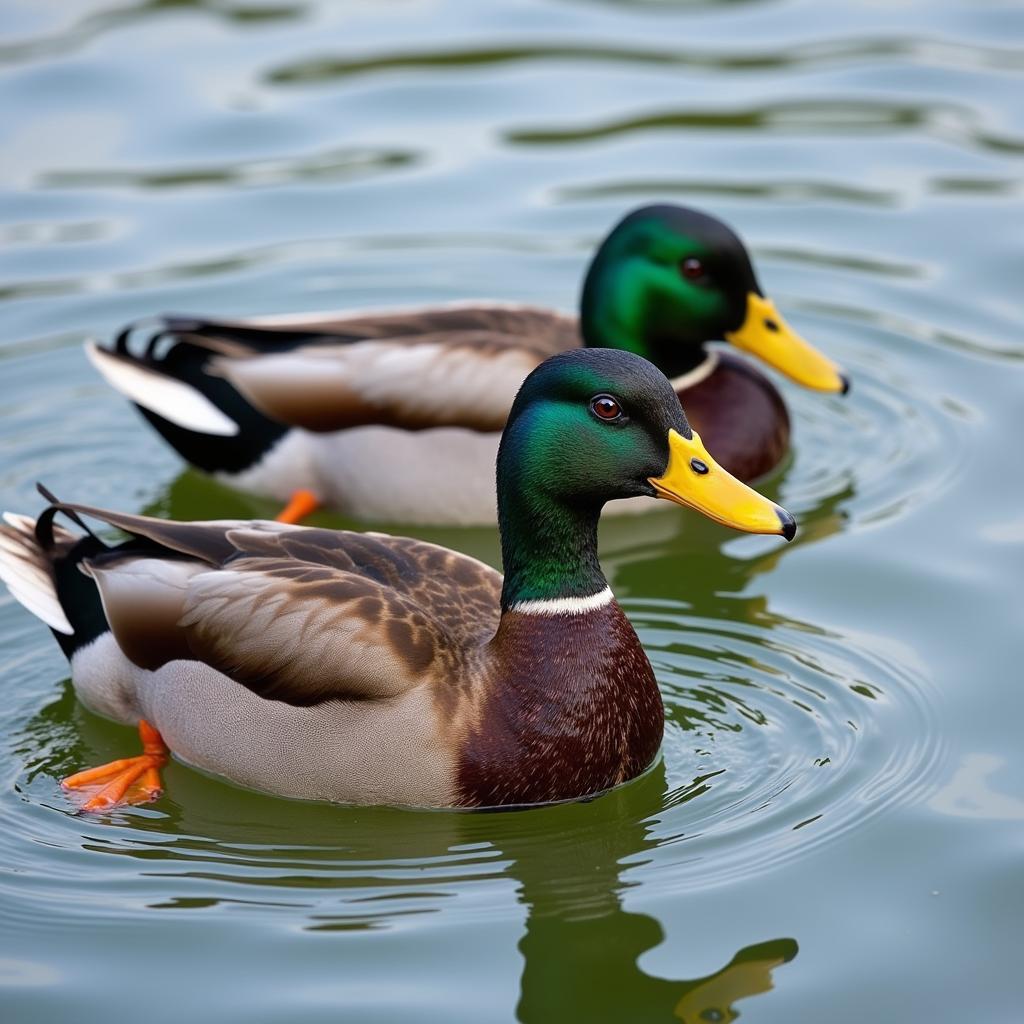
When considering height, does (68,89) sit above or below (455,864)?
above

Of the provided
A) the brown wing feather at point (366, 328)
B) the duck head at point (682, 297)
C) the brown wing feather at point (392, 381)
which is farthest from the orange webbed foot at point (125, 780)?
the duck head at point (682, 297)

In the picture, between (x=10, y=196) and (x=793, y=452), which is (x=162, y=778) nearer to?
(x=793, y=452)

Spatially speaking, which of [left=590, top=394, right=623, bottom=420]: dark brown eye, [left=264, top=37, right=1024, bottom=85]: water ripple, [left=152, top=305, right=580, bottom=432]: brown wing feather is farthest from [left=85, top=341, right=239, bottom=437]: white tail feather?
[left=264, top=37, right=1024, bottom=85]: water ripple

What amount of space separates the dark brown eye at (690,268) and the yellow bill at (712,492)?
2505 mm

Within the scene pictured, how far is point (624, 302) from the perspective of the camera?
8336 mm

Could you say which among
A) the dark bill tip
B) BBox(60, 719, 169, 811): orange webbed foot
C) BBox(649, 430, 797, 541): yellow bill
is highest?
BBox(649, 430, 797, 541): yellow bill

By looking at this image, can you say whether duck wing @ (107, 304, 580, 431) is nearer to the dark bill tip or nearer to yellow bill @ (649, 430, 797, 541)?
yellow bill @ (649, 430, 797, 541)

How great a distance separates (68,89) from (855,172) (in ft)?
15.2

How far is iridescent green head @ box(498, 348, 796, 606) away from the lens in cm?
580

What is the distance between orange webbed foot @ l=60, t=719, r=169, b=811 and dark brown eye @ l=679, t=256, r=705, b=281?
3.11 m

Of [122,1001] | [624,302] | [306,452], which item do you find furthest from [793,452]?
[122,1001]

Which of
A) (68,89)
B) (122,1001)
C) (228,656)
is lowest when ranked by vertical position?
(122,1001)

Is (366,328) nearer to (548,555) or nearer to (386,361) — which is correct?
(386,361)

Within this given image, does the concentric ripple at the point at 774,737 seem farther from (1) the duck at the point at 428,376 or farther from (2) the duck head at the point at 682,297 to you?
(2) the duck head at the point at 682,297
